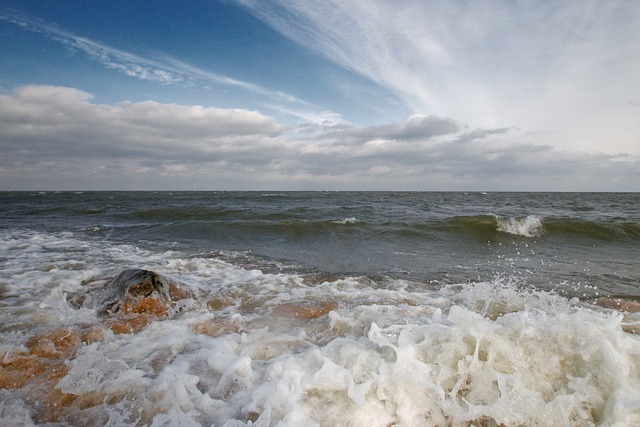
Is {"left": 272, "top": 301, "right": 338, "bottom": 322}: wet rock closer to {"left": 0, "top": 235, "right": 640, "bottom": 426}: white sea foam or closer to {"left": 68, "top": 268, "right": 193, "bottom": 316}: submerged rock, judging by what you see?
{"left": 0, "top": 235, "right": 640, "bottom": 426}: white sea foam

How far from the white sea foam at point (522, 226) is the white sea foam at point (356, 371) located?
10402 mm

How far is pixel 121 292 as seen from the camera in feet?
14.3

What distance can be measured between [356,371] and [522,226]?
1286 cm

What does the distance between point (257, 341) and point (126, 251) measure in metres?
6.81

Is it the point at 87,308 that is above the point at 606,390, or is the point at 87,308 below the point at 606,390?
below

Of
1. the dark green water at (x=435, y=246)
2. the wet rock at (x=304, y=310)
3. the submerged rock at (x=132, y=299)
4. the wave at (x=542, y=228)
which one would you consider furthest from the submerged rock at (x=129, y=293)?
the wave at (x=542, y=228)

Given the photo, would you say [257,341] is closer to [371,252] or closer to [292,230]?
[371,252]

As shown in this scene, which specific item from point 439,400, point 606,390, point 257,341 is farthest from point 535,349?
point 257,341

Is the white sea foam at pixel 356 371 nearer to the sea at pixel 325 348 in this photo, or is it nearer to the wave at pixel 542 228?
the sea at pixel 325 348

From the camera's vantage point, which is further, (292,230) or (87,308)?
(292,230)

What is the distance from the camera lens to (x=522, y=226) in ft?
42.2

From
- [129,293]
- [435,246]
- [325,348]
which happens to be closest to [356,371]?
[325,348]

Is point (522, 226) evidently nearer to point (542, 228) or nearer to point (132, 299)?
point (542, 228)

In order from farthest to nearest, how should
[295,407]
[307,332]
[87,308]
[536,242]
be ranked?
1. [536,242]
2. [87,308]
3. [307,332]
4. [295,407]
